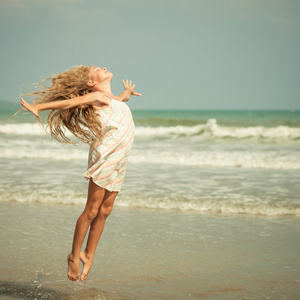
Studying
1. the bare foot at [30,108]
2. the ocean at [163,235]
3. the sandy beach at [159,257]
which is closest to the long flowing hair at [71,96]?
the bare foot at [30,108]

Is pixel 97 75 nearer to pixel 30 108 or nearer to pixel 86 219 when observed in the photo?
pixel 30 108

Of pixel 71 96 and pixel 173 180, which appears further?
pixel 173 180

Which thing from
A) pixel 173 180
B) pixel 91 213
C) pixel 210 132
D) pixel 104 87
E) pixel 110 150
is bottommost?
pixel 210 132

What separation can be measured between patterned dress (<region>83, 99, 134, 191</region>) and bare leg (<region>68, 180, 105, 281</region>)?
0.27 feet

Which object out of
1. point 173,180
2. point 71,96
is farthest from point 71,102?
point 173,180

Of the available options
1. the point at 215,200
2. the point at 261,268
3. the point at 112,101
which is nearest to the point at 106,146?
the point at 112,101

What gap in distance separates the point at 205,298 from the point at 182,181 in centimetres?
541

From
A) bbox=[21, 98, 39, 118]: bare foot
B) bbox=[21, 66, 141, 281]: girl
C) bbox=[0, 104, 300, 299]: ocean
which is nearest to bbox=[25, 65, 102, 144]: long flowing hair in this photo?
bbox=[21, 66, 141, 281]: girl

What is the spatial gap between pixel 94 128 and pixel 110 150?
0.19 meters

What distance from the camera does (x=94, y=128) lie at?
3.31 meters

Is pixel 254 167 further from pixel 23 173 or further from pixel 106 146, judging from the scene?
pixel 106 146

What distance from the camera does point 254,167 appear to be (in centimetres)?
1142

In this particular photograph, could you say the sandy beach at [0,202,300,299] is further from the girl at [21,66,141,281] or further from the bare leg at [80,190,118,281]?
the girl at [21,66,141,281]

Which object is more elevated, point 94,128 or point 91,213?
point 94,128
